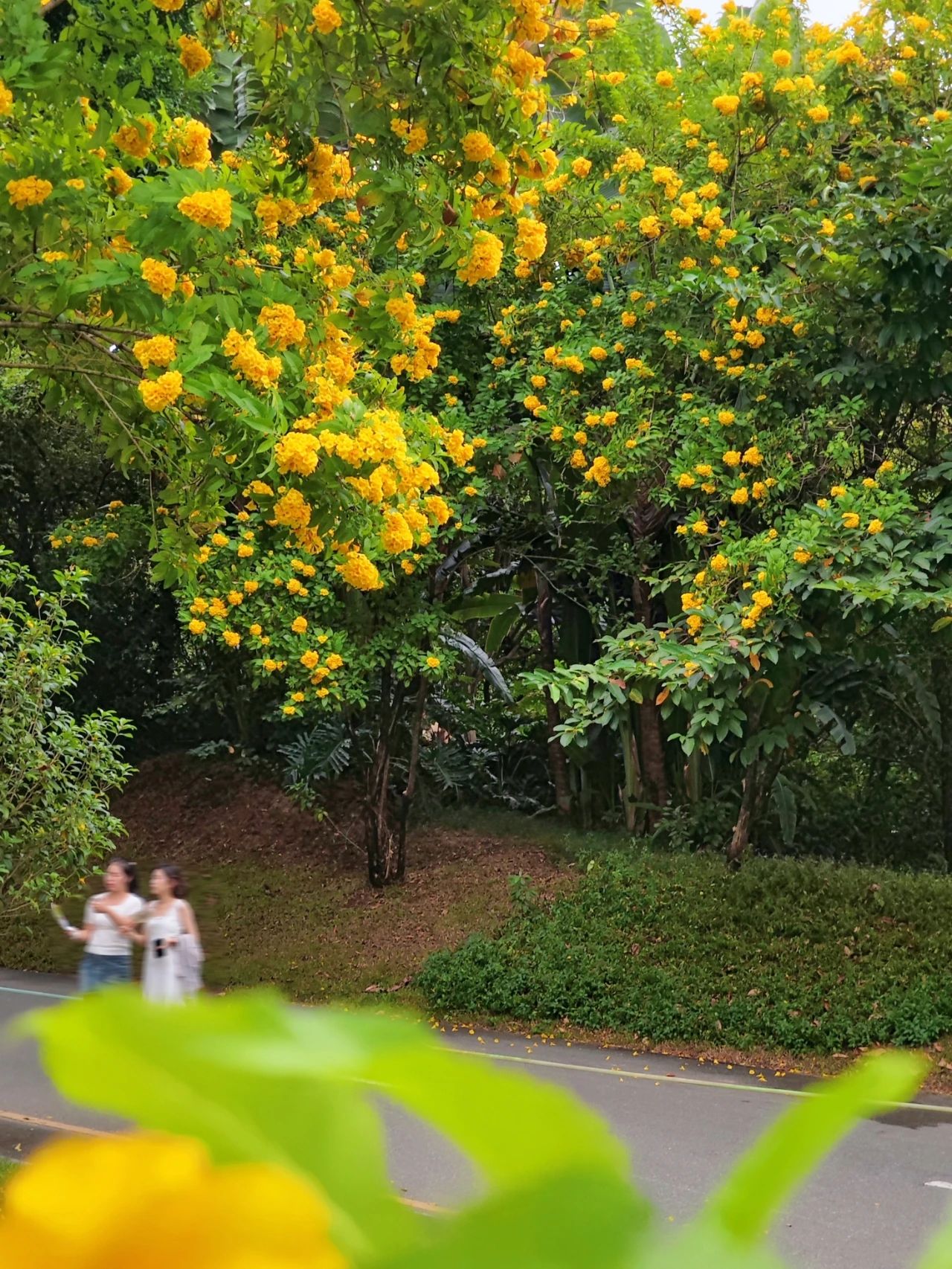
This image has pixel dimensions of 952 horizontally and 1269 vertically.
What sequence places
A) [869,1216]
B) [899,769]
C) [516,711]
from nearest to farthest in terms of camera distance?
1. [869,1216]
2. [899,769]
3. [516,711]

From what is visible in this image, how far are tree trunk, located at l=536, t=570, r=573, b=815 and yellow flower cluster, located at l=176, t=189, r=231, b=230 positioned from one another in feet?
20.6

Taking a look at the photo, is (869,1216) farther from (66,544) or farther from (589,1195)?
(66,544)

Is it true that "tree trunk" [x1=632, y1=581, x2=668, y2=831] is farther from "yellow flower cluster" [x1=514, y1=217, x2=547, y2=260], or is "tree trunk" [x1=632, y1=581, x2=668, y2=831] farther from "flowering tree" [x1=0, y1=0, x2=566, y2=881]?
"flowering tree" [x1=0, y1=0, x2=566, y2=881]

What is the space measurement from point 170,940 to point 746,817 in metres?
4.14

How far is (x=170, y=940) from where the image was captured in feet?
15.7

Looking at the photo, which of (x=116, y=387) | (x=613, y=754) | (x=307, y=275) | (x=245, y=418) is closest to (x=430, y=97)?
(x=307, y=275)

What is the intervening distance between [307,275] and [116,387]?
0.64 m

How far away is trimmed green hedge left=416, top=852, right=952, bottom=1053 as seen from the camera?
20.8ft

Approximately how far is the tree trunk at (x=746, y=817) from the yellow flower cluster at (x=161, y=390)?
5633 mm

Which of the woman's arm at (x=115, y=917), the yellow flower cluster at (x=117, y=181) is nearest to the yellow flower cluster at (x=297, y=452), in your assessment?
the yellow flower cluster at (x=117, y=181)

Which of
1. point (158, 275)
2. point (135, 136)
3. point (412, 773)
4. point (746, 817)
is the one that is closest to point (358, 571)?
point (158, 275)

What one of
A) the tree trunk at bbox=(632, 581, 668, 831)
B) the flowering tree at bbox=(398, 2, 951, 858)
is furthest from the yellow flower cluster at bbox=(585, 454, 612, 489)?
the tree trunk at bbox=(632, 581, 668, 831)

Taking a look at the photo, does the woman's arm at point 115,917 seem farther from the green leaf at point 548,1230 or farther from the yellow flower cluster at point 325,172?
the green leaf at point 548,1230

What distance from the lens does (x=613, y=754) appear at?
920cm
